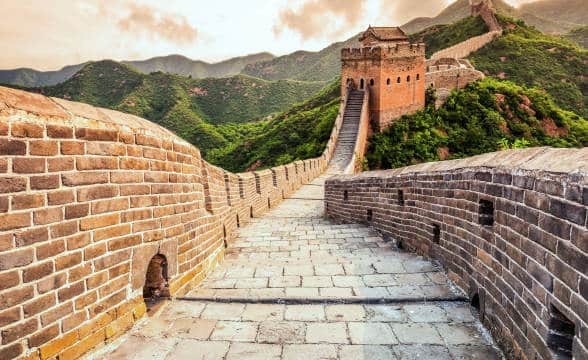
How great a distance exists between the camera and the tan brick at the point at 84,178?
2.45m

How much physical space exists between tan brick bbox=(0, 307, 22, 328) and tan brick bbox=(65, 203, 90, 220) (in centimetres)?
59

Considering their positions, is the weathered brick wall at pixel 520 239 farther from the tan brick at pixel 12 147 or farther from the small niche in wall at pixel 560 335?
the tan brick at pixel 12 147

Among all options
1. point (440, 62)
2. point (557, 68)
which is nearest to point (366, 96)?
point (440, 62)

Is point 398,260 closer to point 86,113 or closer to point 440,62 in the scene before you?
point 86,113

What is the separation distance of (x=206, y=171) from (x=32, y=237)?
281 cm

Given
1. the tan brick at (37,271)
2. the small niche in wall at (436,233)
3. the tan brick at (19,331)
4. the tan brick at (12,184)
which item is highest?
the tan brick at (12,184)

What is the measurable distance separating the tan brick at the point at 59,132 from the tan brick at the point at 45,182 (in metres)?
0.25

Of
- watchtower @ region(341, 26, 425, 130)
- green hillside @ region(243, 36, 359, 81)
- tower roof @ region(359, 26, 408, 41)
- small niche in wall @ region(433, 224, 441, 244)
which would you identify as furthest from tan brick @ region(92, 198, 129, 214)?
green hillside @ region(243, 36, 359, 81)

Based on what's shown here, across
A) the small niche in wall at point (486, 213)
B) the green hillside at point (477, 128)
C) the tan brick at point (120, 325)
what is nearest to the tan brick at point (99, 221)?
the tan brick at point (120, 325)

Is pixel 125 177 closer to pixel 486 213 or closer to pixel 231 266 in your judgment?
pixel 231 266

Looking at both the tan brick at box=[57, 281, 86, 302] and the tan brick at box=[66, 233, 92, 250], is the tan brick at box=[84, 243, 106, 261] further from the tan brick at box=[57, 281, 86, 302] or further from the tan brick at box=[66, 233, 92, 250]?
the tan brick at box=[57, 281, 86, 302]

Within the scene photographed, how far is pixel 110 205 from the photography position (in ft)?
9.23

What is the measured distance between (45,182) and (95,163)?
1.37 feet

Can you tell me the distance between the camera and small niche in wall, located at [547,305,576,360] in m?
1.99
